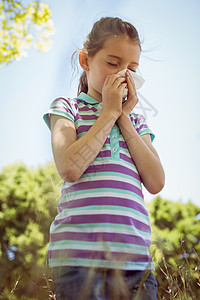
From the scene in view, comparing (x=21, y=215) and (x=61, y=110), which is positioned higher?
(x=61, y=110)

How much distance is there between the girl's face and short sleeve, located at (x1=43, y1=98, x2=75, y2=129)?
7.8 inches

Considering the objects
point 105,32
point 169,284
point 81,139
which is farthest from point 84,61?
point 169,284

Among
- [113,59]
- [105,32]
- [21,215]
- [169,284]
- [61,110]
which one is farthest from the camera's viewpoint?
[21,215]

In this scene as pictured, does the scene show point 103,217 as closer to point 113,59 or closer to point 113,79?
point 113,79

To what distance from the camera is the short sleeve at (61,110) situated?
126 cm

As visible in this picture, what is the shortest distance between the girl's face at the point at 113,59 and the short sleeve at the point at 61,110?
0.20 m

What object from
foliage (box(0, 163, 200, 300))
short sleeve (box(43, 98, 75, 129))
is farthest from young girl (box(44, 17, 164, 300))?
foliage (box(0, 163, 200, 300))

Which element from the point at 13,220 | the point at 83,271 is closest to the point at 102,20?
the point at 83,271

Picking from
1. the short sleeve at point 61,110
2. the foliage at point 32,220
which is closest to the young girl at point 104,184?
the short sleeve at point 61,110

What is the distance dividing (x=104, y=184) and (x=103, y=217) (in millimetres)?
130

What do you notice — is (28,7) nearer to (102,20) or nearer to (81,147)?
(102,20)

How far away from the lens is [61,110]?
127 cm

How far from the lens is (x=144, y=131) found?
1.50 metres

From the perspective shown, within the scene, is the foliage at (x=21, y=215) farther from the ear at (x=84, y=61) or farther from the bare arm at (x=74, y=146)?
the bare arm at (x=74, y=146)
